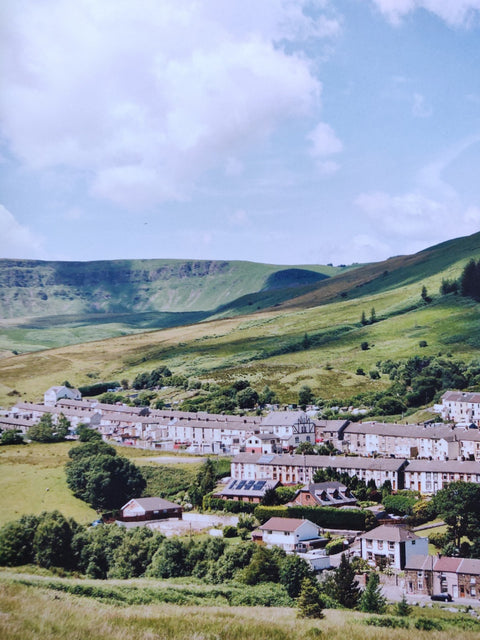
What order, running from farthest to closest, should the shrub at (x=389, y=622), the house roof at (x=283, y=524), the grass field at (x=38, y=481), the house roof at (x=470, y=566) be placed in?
the grass field at (x=38, y=481), the house roof at (x=283, y=524), the house roof at (x=470, y=566), the shrub at (x=389, y=622)

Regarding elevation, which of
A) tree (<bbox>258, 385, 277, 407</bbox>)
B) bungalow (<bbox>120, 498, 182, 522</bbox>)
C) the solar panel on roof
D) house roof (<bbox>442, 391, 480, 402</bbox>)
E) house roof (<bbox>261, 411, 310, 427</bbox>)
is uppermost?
house roof (<bbox>442, 391, 480, 402</bbox>)

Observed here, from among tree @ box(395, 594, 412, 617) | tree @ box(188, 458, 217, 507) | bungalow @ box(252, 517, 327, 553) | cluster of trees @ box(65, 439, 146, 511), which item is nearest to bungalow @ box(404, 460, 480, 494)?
bungalow @ box(252, 517, 327, 553)

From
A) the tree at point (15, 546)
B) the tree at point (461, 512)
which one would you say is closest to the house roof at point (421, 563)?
the tree at point (461, 512)

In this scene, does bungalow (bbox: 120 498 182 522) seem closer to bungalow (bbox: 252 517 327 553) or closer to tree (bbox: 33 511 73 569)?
bungalow (bbox: 252 517 327 553)

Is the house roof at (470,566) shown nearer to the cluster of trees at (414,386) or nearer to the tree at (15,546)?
the tree at (15,546)

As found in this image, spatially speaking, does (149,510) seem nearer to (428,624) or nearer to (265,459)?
(265,459)

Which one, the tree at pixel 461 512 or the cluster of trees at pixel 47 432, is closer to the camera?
the tree at pixel 461 512
